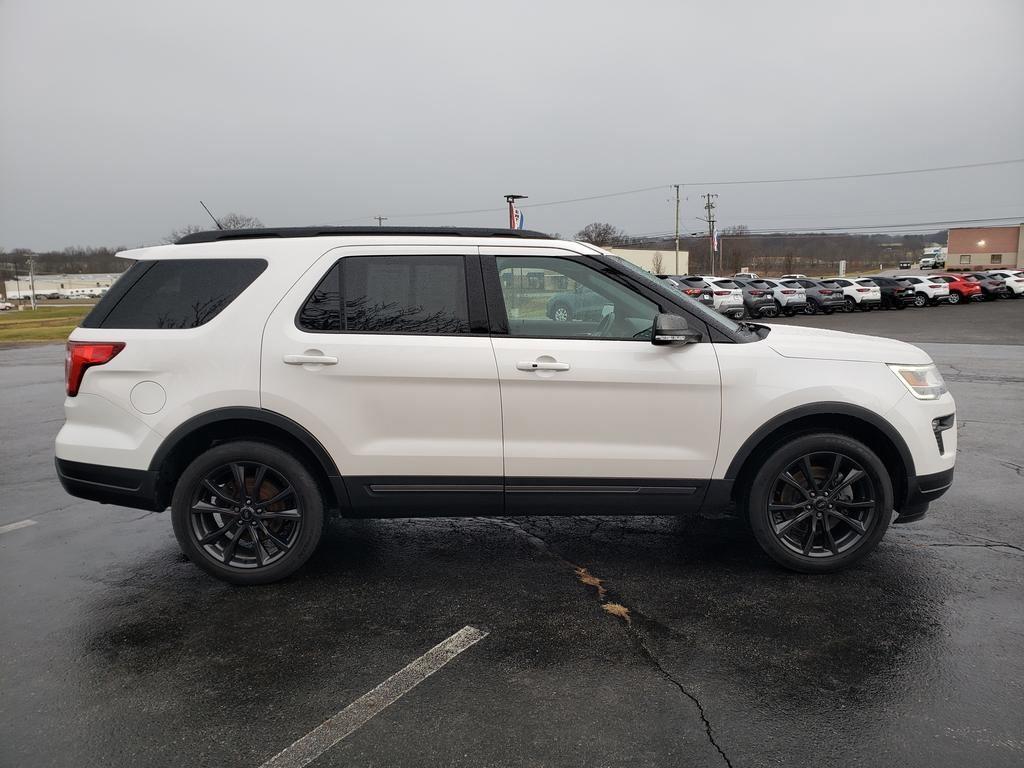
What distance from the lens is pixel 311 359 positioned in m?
3.74

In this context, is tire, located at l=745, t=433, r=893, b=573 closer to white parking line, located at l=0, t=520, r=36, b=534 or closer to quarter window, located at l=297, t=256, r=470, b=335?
quarter window, located at l=297, t=256, r=470, b=335

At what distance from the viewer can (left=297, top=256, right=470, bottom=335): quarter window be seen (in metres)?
3.85

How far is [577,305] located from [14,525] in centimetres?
436

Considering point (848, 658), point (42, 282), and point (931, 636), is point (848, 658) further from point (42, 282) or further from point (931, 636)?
point (42, 282)

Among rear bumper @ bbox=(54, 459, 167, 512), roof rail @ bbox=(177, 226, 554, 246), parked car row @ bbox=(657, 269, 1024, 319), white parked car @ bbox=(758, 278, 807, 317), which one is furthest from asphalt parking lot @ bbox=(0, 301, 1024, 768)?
white parked car @ bbox=(758, 278, 807, 317)

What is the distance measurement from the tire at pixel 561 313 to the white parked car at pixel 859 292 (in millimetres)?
33889

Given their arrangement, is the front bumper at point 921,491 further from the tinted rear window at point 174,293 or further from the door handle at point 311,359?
the tinted rear window at point 174,293

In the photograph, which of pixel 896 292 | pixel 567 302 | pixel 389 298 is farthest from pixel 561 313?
pixel 896 292

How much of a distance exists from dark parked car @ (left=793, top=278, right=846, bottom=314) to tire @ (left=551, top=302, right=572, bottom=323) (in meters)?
32.9

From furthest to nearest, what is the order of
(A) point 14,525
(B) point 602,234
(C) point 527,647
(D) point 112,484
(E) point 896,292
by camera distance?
(B) point 602,234 < (E) point 896,292 < (A) point 14,525 < (D) point 112,484 < (C) point 527,647

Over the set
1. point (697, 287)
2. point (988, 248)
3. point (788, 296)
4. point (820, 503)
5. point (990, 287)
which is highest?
point (988, 248)

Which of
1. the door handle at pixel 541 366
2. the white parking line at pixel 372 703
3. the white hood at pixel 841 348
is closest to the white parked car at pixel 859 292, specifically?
the white hood at pixel 841 348

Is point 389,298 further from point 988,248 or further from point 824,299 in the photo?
point 988,248

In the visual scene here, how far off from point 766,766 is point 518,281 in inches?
102
